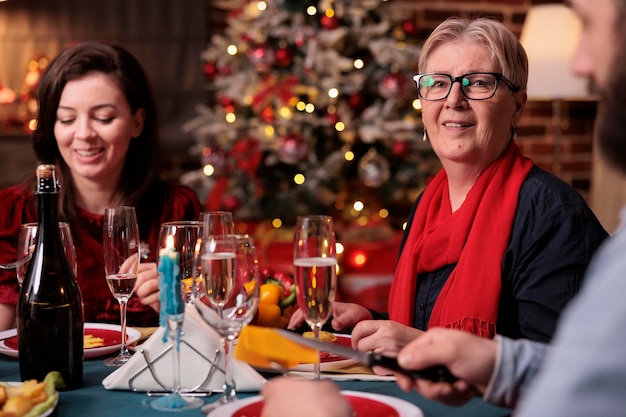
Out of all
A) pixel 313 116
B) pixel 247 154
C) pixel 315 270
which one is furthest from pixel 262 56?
pixel 315 270

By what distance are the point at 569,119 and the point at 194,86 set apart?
2.37 m

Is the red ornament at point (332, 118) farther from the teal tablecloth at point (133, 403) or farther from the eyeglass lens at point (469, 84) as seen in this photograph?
the teal tablecloth at point (133, 403)

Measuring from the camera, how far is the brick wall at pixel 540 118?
5293mm

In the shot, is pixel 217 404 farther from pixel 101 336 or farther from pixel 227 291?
pixel 101 336

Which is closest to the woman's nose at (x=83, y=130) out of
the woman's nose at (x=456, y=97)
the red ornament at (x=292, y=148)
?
the woman's nose at (x=456, y=97)

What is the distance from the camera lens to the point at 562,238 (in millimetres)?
1695

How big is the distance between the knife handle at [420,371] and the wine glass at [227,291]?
0.79 ft

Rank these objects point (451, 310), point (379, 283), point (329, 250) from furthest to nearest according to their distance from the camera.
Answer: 1. point (379, 283)
2. point (451, 310)
3. point (329, 250)

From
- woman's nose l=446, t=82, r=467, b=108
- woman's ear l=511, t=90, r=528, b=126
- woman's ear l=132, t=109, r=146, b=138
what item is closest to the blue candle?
woman's nose l=446, t=82, r=467, b=108

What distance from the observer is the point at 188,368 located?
1.37 meters

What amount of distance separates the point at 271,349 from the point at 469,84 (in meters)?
0.97

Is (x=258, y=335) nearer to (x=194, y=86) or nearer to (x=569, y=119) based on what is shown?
(x=194, y=86)

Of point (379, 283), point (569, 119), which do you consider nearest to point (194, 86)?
point (379, 283)

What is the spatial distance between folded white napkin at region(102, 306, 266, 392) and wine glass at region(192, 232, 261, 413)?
63 millimetres
